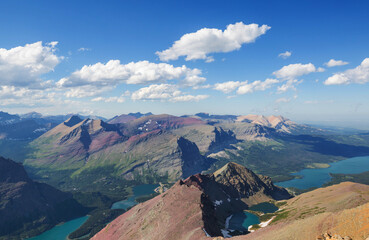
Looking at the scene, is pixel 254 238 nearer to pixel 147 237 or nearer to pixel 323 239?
pixel 323 239

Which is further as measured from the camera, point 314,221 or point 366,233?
point 314,221

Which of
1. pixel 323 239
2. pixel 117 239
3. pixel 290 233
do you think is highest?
pixel 323 239

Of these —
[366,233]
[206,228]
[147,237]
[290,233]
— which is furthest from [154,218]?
[366,233]

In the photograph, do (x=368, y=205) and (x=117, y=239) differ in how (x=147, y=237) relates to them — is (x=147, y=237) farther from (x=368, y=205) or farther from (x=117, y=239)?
(x=368, y=205)

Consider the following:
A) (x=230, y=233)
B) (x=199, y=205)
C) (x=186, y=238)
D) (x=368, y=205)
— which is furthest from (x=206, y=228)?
(x=368, y=205)

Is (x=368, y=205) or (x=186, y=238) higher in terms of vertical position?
(x=368, y=205)

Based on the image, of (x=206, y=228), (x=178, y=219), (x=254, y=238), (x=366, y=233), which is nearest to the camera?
(x=366, y=233)

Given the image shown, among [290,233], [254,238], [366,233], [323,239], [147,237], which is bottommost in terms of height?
[147,237]

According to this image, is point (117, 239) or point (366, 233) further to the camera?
point (117, 239)

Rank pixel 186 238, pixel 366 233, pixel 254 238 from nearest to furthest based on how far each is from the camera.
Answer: pixel 366 233
pixel 254 238
pixel 186 238
